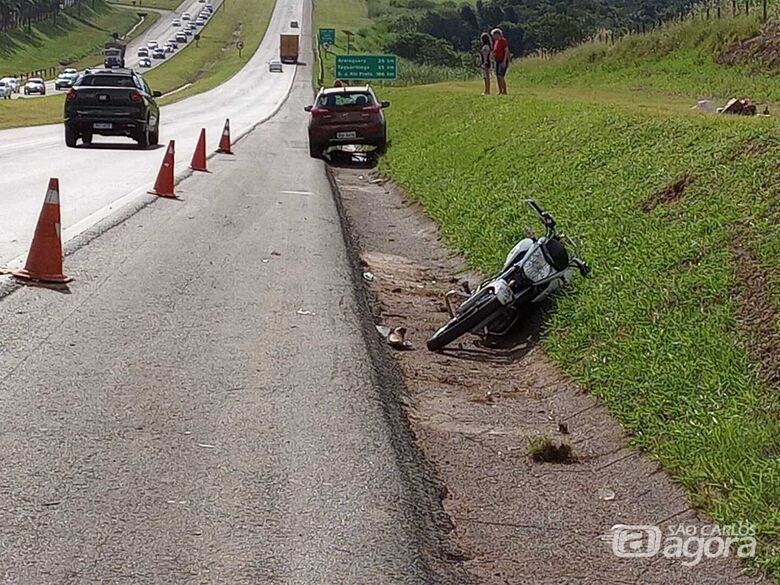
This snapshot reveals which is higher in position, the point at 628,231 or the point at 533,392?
the point at 628,231

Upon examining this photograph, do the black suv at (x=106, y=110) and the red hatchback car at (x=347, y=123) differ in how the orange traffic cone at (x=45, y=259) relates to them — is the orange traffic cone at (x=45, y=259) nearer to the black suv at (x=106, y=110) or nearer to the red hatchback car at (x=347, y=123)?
the black suv at (x=106, y=110)

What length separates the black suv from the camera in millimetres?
26922

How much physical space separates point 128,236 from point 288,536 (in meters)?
8.07

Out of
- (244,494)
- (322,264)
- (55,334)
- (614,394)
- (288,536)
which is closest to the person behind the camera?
(288,536)

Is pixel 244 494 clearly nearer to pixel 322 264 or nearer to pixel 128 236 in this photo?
pixel 322 264

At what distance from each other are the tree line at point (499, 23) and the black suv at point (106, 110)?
4936cm

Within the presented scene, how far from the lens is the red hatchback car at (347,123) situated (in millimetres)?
27484

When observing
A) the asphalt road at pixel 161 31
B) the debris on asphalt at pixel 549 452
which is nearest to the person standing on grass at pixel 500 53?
the debris on asphalt at pixel 549 452

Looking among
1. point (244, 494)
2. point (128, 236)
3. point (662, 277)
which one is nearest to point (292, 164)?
point (128, 236)

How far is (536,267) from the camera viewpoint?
9.35m

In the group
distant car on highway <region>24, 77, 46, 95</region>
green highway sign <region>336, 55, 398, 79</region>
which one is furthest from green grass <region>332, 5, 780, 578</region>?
distant car on highway <region>24, 77, 46, 95</region>

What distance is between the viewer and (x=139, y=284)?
9.87 m

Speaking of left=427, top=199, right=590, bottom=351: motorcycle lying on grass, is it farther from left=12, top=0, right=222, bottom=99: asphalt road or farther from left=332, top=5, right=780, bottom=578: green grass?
left=12, top=0, right=222, bottom=99: asphalt road

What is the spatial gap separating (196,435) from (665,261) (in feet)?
13.8
